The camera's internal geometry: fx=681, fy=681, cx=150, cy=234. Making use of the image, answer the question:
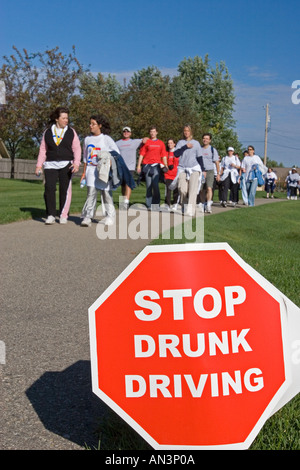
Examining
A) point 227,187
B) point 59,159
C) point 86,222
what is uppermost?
point 59,159

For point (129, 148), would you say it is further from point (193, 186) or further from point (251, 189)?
point (251, 189)

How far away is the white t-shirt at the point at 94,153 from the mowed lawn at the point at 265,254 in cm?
170

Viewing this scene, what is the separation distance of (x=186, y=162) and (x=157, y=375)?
12667 millimetres

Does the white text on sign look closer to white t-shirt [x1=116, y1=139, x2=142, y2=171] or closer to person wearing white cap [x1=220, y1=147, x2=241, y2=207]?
white t-shirt [x1=116, y1=139, x2=142, y2=171]

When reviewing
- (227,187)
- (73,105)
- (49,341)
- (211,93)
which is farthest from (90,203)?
(211,93)

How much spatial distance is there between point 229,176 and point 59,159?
10.5m

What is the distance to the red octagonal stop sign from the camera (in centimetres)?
260

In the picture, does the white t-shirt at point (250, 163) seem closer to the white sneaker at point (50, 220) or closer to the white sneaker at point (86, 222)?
the white sneaker at point (86, 222)

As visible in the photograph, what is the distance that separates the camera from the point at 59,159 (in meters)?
11.8

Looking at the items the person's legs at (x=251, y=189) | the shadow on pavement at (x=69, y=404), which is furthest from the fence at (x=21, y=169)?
the shadow on pavement at (x=69, y=404)

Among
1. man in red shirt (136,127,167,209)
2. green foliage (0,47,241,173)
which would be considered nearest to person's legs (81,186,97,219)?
man in red shirt (136,127,167,209)

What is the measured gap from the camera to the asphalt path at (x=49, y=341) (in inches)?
124

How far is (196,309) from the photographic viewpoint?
8.51 feet

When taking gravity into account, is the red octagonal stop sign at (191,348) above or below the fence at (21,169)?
above
